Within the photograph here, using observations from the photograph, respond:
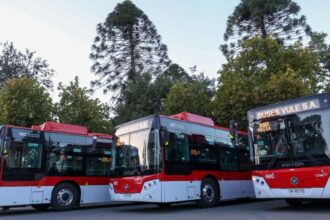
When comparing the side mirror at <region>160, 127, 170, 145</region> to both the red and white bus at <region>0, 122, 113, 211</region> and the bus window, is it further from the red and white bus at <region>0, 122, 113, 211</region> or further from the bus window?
the red and white bus at <region>0, 122, 113, 211</region>

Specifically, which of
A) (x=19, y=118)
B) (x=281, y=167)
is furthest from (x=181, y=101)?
(x=281, y=167)

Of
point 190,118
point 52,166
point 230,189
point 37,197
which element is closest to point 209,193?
point 230,189

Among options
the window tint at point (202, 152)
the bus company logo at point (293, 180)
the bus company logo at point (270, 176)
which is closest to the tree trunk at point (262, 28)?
the window tint at point (202, 152)

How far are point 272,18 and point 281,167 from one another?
21867 mm

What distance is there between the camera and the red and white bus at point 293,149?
966 centimetres

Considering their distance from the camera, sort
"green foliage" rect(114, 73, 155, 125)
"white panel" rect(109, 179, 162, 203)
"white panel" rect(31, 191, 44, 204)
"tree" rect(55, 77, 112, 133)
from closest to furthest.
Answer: "white panel" rect(109, 179, 162, 203) < "white panel" rect(31, 191, 44, 204) < "tree" rect(55, 77, 112, 133) < "green foliage" rect(114, 73, 155, 125)

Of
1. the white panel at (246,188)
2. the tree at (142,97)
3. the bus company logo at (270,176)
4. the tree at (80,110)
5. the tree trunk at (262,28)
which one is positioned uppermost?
the tree trunk at (262,28)

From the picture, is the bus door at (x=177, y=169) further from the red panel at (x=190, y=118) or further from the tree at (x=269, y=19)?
the tree at (x=269, y=19)

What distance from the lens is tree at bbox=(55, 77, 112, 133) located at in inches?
955

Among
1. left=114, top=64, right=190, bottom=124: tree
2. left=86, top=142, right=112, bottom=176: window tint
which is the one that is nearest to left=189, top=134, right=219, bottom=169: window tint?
left=86, top=142, right=112, bottom=176: window tint

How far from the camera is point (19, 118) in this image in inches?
906

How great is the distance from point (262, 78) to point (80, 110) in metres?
11.8

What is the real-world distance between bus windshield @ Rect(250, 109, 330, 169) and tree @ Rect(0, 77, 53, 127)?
1580 centimetres

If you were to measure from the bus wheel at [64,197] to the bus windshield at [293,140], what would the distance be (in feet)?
21.7
